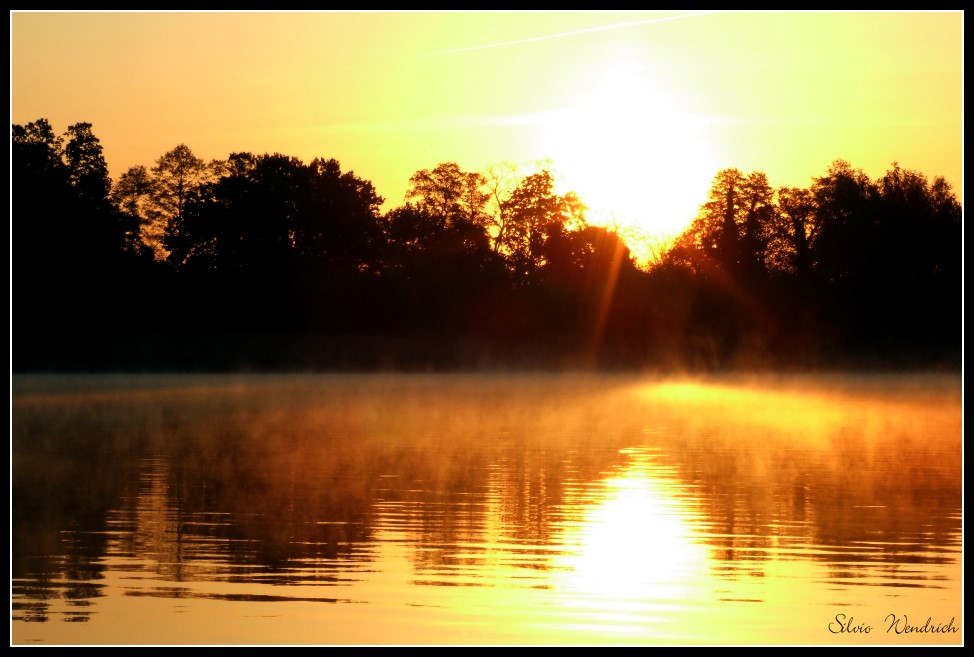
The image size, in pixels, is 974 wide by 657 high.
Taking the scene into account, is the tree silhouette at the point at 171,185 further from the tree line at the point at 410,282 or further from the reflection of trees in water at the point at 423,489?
the reflection of trees in water at the point at 423,489

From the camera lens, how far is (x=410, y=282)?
223ft

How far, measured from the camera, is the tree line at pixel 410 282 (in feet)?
208

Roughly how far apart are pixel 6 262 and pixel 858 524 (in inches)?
359

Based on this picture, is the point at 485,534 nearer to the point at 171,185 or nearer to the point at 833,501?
the point at 833,501

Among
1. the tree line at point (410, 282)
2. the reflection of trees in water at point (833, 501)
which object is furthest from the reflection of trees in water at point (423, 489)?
the tree line at point (410, 282)

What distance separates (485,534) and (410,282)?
55.9 m

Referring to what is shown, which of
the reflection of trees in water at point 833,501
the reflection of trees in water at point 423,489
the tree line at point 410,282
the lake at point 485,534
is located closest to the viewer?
the lake at point 485,534

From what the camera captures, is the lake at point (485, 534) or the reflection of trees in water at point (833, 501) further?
the reflection of trees in water at point (833, 501)

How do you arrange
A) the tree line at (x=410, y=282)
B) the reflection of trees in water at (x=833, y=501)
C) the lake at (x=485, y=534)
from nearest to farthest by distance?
the lake at (x=485, y=534) < the reflection of trees in water at (x=833, y=501) < the tree line at (x=410, y=282)

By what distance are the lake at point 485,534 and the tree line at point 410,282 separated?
129ft

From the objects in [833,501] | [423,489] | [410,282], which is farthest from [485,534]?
[410,282]

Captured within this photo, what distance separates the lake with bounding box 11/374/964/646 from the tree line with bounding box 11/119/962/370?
39447 millimetres

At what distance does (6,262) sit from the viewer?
49.7 ft

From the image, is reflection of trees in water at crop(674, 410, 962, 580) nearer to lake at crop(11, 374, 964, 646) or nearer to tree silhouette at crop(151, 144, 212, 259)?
lake at crop(11, 374, 964, 646)
